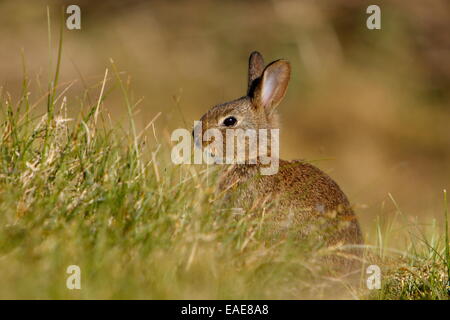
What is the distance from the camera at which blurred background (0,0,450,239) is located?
13.5 m

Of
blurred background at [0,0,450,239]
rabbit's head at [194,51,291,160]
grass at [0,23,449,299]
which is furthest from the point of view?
blurred background at [0,0,450,239]

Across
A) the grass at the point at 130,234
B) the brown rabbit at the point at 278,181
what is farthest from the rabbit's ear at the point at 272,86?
the grass at the point at 130,234

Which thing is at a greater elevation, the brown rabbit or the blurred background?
the blurred background

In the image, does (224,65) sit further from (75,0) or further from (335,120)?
(75,0)

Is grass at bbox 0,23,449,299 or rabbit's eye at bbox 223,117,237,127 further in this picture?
rabbit's eye at bbox 223,117,237,127

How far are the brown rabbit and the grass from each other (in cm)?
30

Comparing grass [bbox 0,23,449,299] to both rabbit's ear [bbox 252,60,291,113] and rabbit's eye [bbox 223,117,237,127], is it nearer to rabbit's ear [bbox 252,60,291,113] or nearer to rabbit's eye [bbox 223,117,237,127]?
rabbit's eye [bbox 223,117,237,127]

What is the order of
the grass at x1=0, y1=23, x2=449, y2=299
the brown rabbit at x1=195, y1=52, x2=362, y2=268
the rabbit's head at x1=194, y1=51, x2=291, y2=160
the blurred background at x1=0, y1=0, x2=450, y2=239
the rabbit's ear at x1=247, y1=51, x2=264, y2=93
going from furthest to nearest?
the blurred background at x1=0, y1=0, x2=450, y2=239 → the rabbit's ear at x1=247, y1=51, x2=264, y2=93 → the rabbit's head at x1=194, y1=51, x2=291, y2=160 → the brown rabbit at x1=195, y1=52, x2=362, y2=268 → the grass at x1=0, y1=23, x2=449, y2=299

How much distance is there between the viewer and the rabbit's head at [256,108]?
5312 mm

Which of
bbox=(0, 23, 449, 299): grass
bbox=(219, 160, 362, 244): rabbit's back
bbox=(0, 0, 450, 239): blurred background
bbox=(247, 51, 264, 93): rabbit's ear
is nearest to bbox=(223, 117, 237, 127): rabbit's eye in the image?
bbox=(219, 160, 362, 244): rabbit's back

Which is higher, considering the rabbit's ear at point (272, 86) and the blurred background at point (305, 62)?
the blurred background at point (305, 62)

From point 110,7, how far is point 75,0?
0.82 meters

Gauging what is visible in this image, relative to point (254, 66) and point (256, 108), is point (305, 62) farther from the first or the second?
point (256, 108)

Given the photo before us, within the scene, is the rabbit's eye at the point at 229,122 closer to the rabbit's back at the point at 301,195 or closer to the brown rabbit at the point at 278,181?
the brown rabbit at the point at 278,181
